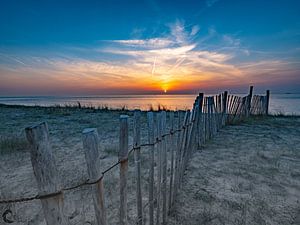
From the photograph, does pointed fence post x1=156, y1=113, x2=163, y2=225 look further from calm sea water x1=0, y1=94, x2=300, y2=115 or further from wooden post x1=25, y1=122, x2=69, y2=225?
calm sea water x1=0, y1=94, x2=300, y2=115

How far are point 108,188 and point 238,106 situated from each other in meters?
9.26

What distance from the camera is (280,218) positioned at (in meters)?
2.78

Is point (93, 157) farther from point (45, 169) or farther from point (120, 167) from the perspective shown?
point (120, 167)

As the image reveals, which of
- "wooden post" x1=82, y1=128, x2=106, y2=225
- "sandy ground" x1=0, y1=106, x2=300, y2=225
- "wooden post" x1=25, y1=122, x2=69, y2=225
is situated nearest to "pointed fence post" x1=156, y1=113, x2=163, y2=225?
"sandy ground" x1=0, y1=106, x2=300, y2=225

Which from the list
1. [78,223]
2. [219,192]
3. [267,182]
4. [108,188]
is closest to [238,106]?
[267,182]

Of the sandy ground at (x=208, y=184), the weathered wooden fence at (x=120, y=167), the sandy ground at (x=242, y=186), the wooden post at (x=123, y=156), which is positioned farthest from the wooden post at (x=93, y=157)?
the sandy ground at (x=242, y=186)

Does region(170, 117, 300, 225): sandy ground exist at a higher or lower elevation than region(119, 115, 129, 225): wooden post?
lower

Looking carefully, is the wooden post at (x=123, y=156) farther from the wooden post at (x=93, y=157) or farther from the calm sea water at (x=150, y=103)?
the calm sea water at (x=150, y=103)

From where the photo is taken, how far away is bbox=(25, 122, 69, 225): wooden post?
88 centimetres

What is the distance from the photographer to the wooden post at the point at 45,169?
2.89 feet

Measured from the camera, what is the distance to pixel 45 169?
0.92 m

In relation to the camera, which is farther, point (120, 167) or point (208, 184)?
point (208, 184)

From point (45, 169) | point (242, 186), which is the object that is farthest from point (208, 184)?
point (45, 169)

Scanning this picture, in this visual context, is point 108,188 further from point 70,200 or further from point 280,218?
point 280,218
